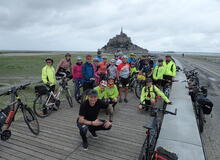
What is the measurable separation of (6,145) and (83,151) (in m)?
2.09

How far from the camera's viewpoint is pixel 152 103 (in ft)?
22.7

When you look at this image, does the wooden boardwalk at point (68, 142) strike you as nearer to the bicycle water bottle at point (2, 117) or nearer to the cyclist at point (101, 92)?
the bicycle water bottle at point (2, 117)

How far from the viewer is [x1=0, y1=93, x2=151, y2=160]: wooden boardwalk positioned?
13.6 ft

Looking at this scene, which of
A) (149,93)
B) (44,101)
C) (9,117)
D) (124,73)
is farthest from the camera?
(124,73)

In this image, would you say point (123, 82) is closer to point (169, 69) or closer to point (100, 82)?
point (169, 69)

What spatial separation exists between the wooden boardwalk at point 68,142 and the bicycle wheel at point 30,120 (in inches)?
6.3

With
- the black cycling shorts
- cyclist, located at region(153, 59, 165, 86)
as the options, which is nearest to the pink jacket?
the black cycling shorts

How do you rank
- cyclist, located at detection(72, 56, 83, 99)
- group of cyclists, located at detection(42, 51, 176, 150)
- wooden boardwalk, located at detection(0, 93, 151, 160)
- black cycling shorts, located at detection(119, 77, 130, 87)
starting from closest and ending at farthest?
wooden boardwalk, located at detection(0, 93, 151, 160) < group of cyclists, located at detection(42, 51, 176, 150) < cyclist, located at detection(72, 56, 83, 99) < black cycling shorts, located at detection(119, 77, 130, 87)

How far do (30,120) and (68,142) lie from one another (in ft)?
4.61

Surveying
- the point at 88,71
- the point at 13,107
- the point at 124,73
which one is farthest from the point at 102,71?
the point at 13,107

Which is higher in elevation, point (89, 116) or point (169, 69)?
point (169, 69)

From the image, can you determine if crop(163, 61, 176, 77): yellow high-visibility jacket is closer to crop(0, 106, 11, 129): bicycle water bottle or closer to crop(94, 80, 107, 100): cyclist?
crop(94, 80, 107, 100): cyclist

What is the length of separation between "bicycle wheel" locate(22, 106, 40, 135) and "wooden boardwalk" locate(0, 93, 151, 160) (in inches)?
6.3

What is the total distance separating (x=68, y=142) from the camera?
471cm
